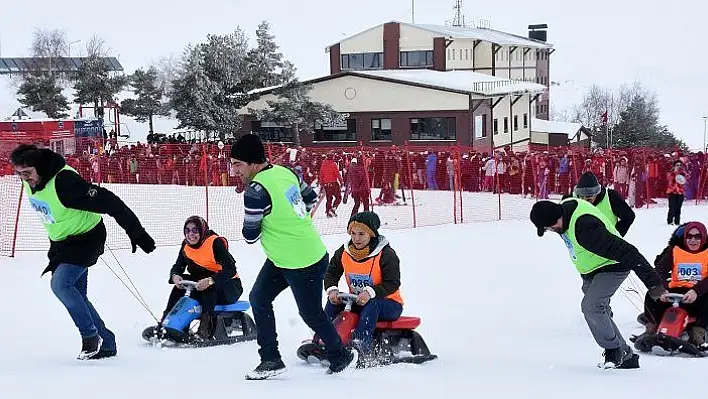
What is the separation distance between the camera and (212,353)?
754 centimetres

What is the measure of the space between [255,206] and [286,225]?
10.8 inches

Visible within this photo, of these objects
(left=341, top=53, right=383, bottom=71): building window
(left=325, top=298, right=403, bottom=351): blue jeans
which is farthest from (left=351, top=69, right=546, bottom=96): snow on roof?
(left=325, top=298, right=403, bottom=351): blue jeans

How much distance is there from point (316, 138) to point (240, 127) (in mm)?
3672

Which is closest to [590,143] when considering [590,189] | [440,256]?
[440,256]

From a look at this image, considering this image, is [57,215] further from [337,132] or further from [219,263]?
[337,132]

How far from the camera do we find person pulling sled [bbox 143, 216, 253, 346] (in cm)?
800

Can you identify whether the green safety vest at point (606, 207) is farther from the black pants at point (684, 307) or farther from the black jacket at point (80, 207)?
the black jacket at point (80, 207)

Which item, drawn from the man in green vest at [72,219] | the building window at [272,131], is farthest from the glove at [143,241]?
the building window at [272,131]

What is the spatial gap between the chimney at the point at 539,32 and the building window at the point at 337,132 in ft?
154

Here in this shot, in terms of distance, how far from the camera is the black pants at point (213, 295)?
26.9ft

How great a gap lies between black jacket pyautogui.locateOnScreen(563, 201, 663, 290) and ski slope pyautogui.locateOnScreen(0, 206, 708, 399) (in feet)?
2.48

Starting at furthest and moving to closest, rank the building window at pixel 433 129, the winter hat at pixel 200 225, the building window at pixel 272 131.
Result: the building window at pixel 272 131
the building window at pixel 433 129
the winter hat at pixel 200 225

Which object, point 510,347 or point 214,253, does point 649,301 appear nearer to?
point 510,347

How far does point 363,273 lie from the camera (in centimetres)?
740
